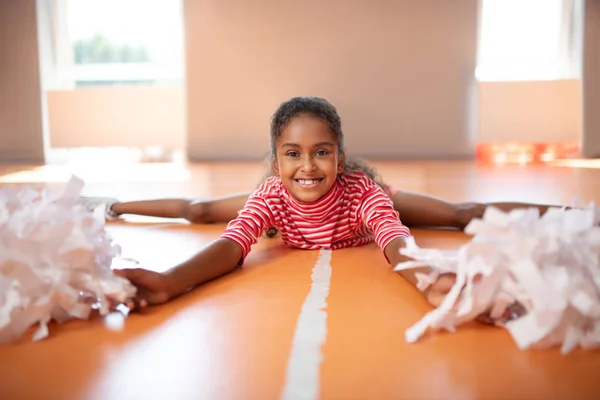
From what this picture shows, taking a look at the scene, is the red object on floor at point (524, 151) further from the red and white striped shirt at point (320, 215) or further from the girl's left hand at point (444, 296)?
the girl's left hand at point (444, 296)

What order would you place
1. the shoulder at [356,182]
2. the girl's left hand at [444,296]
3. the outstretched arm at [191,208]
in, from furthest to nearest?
the outstretched arm at [191,208] < the shoulder at [356,182] < the girl's left hand at [444,296]

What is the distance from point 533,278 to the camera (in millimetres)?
916

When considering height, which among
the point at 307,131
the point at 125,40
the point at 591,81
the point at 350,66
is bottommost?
the point at 307,131

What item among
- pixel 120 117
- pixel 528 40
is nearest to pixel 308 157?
pixel 120 117

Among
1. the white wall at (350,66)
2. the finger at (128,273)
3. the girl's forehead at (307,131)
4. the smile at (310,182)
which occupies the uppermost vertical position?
the white wall at (350,66)

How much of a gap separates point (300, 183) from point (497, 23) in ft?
16.4

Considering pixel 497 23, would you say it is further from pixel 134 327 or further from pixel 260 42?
pixel 134 327

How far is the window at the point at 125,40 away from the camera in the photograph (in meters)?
6.23

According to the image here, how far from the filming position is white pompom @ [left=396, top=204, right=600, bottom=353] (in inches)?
35.5

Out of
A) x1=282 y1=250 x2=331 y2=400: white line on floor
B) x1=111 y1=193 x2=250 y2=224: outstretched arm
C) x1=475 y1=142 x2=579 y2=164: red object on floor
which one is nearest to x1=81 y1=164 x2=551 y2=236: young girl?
x1=111 y1=193 x2=250 y2=224: outstretched arm

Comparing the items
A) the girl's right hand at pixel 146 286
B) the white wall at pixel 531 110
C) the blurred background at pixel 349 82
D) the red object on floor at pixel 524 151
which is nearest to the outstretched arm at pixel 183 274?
the girl's right hand at pixel 146 286

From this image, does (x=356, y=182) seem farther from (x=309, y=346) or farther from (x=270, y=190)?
(x=309, y=346)

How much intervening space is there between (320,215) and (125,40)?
5.38 m

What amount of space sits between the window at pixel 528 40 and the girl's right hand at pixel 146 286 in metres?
5.12
